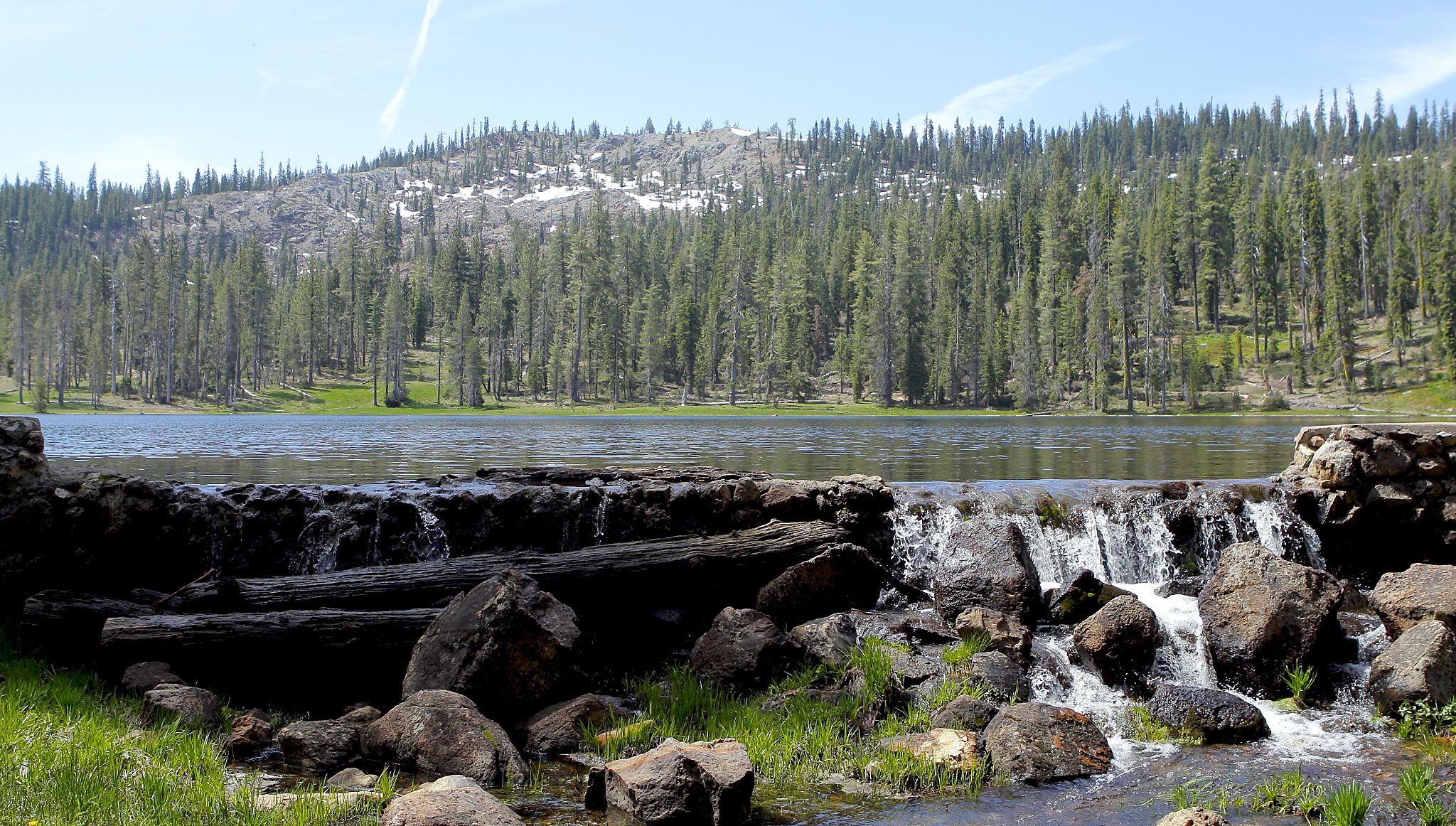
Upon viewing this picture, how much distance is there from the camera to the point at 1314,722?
401 inches

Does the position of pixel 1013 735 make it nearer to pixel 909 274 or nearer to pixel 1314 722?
pixel 1314 722

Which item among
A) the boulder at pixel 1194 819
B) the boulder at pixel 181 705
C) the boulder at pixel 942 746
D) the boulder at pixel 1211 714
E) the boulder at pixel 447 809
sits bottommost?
the boulder at pixel 1211 714

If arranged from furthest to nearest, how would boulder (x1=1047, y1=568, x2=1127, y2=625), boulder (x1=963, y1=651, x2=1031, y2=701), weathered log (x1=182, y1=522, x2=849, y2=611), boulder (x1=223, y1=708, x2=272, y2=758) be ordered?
boulder (x1=1047, y1=568, x2=1127, y2=625)
weathered log (x1=182, y1=522, x2=849, y2=611)
boulder (x1=963, y1=651, x2=1031, y2=701)
boulder (x1=223, y1=708, x2=272, y2=758)

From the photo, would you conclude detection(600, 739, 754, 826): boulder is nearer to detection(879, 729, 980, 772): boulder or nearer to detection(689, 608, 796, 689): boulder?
detection(879, 729, 980, 772): boulder

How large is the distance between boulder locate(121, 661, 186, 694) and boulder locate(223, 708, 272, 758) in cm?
109

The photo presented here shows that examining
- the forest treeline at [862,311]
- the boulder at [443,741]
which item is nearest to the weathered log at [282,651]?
the boulder at [443,741]

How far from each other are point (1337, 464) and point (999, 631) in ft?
32.4

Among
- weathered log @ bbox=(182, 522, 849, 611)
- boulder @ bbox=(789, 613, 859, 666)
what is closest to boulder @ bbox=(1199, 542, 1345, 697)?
boulder @ bbox=(789, 613, 859, 666)

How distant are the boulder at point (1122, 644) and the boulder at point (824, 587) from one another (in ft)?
10.5

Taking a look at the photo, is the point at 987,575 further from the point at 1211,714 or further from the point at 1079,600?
the point at 1211,714

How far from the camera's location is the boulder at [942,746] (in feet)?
27.0

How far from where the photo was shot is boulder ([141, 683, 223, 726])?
28.4 ft

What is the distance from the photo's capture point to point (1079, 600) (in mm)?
13633

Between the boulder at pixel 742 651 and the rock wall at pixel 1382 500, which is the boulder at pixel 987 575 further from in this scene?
the rock wall at pixel 1382 500
